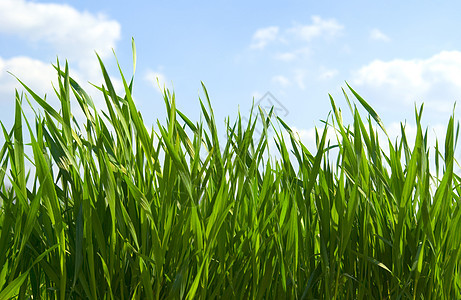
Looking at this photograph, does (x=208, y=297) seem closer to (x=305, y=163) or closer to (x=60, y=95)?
(x=305, y=163)

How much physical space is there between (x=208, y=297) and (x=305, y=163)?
1.70 feet

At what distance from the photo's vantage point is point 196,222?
3.88ft

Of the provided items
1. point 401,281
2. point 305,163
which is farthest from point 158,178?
point 401,281

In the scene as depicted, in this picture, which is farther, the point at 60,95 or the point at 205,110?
the point at 205,110

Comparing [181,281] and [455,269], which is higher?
[455,269]

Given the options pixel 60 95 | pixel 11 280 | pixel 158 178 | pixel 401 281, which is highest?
pixel 60 95

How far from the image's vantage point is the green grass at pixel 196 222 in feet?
3.91

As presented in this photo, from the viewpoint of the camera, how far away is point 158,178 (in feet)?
4.22

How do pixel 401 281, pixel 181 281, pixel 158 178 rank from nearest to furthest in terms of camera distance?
pixel 181 281
pixel 158 178
pixel 401 281

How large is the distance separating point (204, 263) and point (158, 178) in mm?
238

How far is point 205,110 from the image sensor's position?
1.49 m

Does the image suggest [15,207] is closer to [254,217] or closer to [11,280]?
[11,280]

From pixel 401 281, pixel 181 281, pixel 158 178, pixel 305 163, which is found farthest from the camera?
pixel 305 163

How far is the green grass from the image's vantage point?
1.19m
